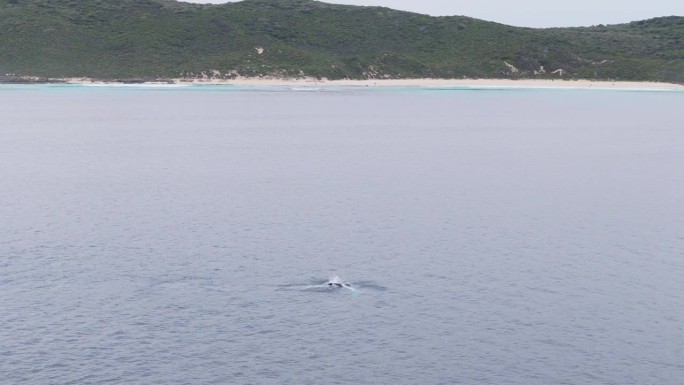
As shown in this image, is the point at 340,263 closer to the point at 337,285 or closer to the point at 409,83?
the point at 337,285

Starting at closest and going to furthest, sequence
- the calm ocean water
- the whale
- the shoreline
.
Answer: the calm ocean water
the whale
the shoreline

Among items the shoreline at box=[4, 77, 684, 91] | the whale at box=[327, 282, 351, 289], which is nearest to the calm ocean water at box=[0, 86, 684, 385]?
the whale at box=[327, 282, 351, 289]

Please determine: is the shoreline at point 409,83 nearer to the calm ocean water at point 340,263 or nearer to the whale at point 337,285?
the calm ocean water at point 340,263

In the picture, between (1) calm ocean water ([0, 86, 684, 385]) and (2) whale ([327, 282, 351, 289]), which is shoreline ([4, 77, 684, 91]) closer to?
(1) calm ocean water ([0, 86, 684, 385])

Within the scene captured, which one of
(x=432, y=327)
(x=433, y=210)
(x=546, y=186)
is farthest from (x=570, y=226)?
(x=432, y=327)

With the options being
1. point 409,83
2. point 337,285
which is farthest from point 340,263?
point 409,83

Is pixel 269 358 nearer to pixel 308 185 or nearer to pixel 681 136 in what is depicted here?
pixel 308 185
